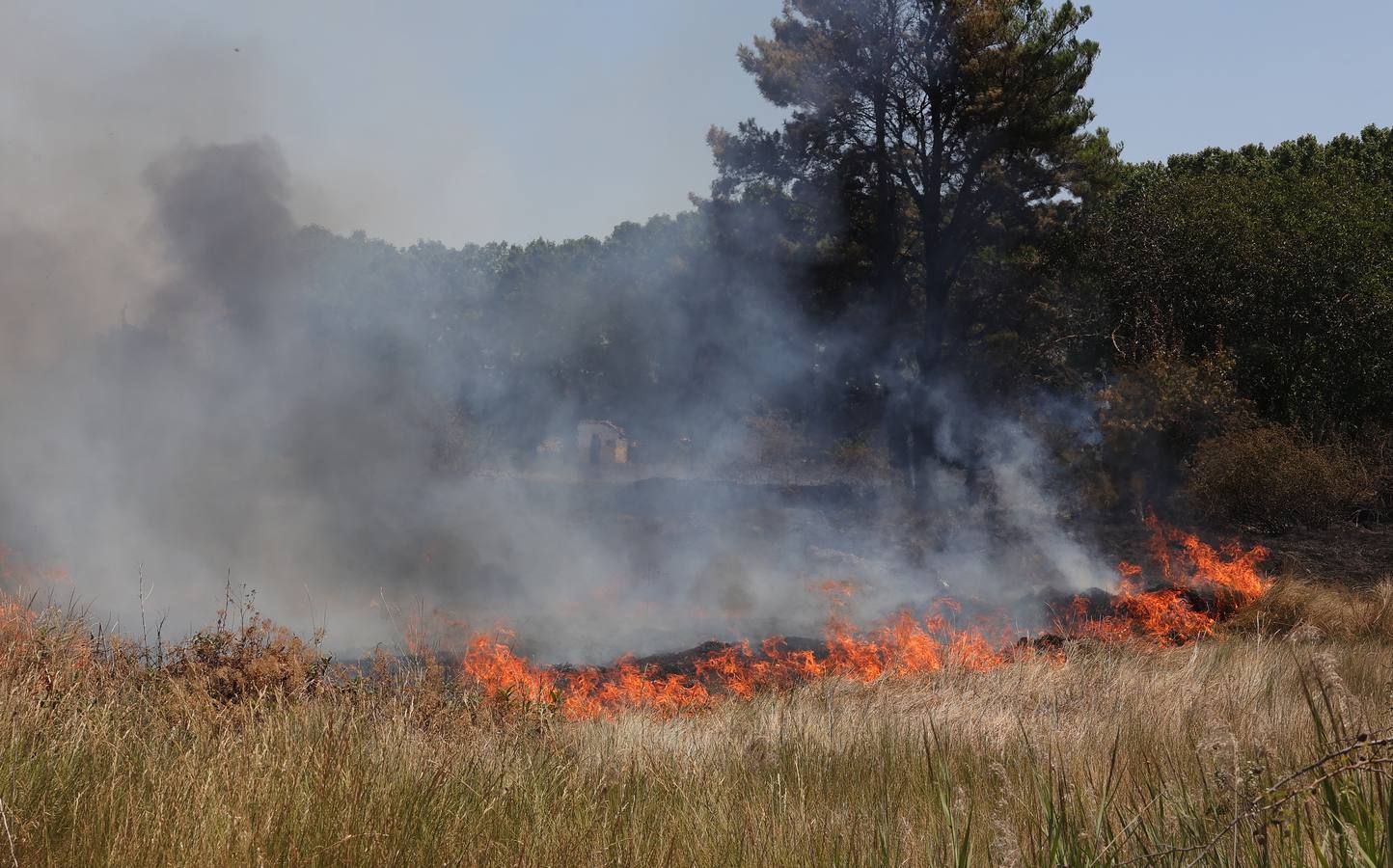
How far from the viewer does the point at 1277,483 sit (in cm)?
1600

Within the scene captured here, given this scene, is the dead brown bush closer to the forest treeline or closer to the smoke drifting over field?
the smoke drifting over field

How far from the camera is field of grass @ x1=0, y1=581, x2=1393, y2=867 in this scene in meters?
3.10

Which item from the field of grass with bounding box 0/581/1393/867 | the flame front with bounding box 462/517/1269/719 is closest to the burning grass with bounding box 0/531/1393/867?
the field of grass with bounding box 0/581/1393/867

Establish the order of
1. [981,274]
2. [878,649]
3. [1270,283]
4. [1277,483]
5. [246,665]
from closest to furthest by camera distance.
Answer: [246,665]
[878,649]
[1277,483]
[1270,283]
[981,274]

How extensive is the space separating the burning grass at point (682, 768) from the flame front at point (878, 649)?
3.39ft

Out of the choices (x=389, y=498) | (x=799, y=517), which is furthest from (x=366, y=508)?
(x=799, y=517)

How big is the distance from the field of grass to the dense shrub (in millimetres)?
Result: 8824

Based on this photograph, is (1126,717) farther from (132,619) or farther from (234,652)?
(132,619)

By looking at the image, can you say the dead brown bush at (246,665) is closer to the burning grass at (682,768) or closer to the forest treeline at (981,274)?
the burning grass at (682,768)

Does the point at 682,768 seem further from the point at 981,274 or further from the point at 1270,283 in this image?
the point at 981,274

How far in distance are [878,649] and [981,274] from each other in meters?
15.8

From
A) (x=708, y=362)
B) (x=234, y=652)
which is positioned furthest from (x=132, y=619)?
(x=708, y=362)

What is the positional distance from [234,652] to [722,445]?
26.1 m

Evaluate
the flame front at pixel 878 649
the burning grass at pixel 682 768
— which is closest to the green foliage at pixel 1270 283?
the flame front at pixel 878 649
